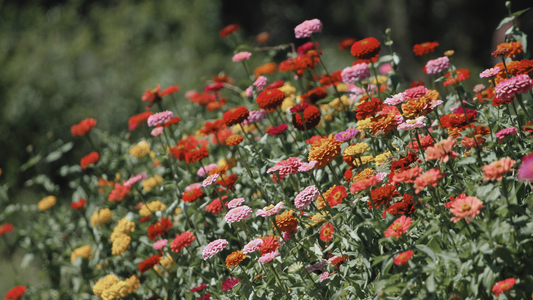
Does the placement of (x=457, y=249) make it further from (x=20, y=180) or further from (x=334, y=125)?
(x=20, y=180)

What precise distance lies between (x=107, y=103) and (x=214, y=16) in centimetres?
277

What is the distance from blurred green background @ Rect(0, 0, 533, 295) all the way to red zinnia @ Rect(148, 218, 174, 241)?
9.83ft

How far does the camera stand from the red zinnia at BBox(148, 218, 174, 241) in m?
2.42

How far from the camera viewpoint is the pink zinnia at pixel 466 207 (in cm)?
124

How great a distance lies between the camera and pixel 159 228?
2.44 m

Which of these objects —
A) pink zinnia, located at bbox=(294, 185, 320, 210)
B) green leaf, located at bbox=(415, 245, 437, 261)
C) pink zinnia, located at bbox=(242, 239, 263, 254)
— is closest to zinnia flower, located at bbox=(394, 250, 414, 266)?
green leaf, located at bbox=(415, 245, 437, 261)

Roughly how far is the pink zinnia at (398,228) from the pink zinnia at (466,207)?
0.15m

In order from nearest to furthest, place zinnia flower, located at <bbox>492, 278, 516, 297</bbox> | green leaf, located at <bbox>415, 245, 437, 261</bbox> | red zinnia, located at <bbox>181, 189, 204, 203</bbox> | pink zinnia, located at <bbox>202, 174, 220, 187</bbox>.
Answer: zinnia flower, located at <bbox>492, 278, 516, 297</bbox> < green leaf, located at <bbox>415, 245, 437, 261</bbox> < pink zinnia, located at <bbox>202, 174, 220, 187</bbox> < red zinnia, located at <bbox>181, 189, 204, 203</bbox>

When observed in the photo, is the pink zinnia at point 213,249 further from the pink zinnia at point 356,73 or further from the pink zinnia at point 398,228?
the pink zinnia at point 356,73

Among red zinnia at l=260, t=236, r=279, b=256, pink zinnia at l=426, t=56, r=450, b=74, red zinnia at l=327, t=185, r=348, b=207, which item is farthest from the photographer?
pink zinnia at l=426, t=56, r=450, b=74

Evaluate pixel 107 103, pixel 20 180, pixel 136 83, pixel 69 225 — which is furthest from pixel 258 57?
pixel 69 225

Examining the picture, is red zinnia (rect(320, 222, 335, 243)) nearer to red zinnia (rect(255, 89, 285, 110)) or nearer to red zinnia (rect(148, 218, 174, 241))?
red zinnia (rect(255, 89, 285, 110))

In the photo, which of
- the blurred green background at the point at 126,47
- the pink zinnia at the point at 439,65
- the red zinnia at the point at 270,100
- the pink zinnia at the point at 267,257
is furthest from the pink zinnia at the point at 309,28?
the blurred green background at the point at 126,47

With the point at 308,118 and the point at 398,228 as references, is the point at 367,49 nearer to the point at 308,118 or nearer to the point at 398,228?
the point at 308,118
